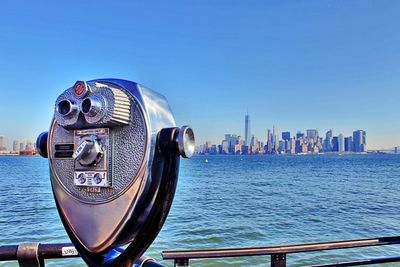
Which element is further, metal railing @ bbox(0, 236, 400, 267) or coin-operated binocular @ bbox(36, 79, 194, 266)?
metal railing @ bbox(0, 236, 400, 267)

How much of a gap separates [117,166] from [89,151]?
10cm

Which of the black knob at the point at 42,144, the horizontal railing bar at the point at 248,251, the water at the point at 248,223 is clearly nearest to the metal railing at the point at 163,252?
the horizontal railing bar at the point at 248,251

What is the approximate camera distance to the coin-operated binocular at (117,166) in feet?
4.14

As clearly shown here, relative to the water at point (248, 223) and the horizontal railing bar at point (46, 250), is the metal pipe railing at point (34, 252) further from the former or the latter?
the water at point (248, 223)

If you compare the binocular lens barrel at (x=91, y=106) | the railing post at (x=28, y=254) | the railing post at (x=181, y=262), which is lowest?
the railing post at (x=181, y=262)

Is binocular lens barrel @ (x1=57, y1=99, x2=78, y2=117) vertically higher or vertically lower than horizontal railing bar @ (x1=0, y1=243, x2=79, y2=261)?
higher

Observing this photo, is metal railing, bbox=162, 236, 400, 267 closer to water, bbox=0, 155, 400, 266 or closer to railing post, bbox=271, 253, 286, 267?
railing post, bbox=271, 253, 286, 267

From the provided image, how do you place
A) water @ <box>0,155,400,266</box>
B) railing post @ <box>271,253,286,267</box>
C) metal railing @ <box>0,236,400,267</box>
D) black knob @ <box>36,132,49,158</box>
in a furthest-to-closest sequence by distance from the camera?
water @ <box>0,155,400,266</box> < railing post @ <box>271,253,286,267</box> < black knob @ <box>36,132,49,158</box> < metal railing @ <box>0,236,400,267</box>

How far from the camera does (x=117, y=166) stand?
4.23ft

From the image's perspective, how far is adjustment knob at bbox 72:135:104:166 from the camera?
128cm

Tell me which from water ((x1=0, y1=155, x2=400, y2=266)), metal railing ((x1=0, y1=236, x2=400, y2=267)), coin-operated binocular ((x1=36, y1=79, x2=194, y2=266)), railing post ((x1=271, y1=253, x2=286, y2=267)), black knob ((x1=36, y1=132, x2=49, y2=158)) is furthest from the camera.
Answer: water ((x1=0, y1=155, x2=400, y2=266))

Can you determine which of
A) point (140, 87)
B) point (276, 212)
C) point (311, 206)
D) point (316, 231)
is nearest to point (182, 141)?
point (140, 87)

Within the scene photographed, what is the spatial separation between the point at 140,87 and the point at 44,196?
21233mm

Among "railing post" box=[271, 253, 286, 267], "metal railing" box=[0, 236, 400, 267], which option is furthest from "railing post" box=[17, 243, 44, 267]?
"railing post" box=[271, 253, 286, 267]
